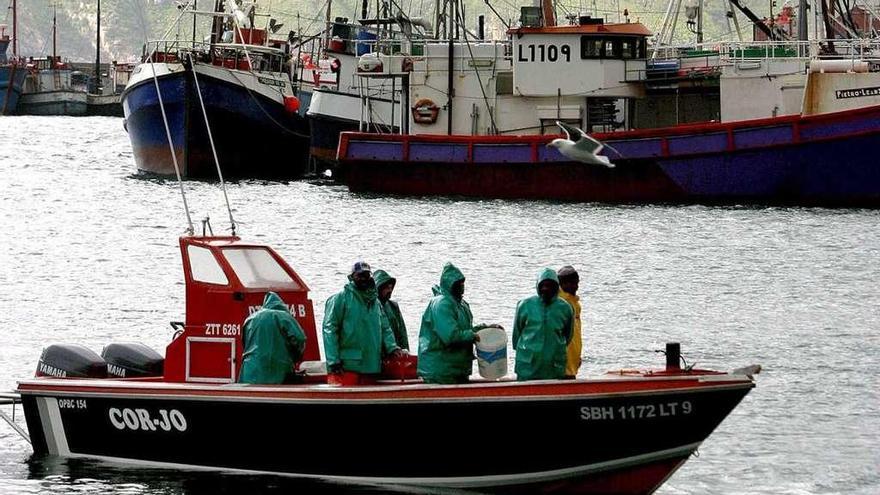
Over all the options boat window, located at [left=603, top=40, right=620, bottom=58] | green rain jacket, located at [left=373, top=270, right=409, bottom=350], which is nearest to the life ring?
boat window, located at [left=603, top=40, right=620, bottom=58]

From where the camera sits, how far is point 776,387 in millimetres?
27328

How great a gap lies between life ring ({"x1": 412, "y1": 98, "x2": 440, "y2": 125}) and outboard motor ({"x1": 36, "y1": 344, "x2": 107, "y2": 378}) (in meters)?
41.2

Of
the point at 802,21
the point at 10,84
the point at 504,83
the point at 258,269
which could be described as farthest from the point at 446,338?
the point at 10,84

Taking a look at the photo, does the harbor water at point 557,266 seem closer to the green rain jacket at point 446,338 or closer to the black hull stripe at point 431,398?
the black hull stripe at point 431,398

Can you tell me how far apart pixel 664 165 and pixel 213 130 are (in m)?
21.4

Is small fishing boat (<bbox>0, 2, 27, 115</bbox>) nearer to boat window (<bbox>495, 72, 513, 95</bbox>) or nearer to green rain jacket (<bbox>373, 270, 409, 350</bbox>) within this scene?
boat window (<bbox>495, 72, 513, 95</bbox>)

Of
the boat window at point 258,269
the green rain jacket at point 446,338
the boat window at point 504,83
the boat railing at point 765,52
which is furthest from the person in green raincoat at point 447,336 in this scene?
the boat window at point 504,83

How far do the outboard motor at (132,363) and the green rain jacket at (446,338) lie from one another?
4.20 meters

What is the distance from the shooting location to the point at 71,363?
71.8ft

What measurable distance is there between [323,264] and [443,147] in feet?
52.2

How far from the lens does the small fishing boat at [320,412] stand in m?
18.7

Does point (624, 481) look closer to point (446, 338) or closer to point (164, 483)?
point (446, 338)

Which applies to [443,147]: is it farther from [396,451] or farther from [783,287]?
[396,451]

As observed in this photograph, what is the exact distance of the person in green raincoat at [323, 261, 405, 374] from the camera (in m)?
19.5
